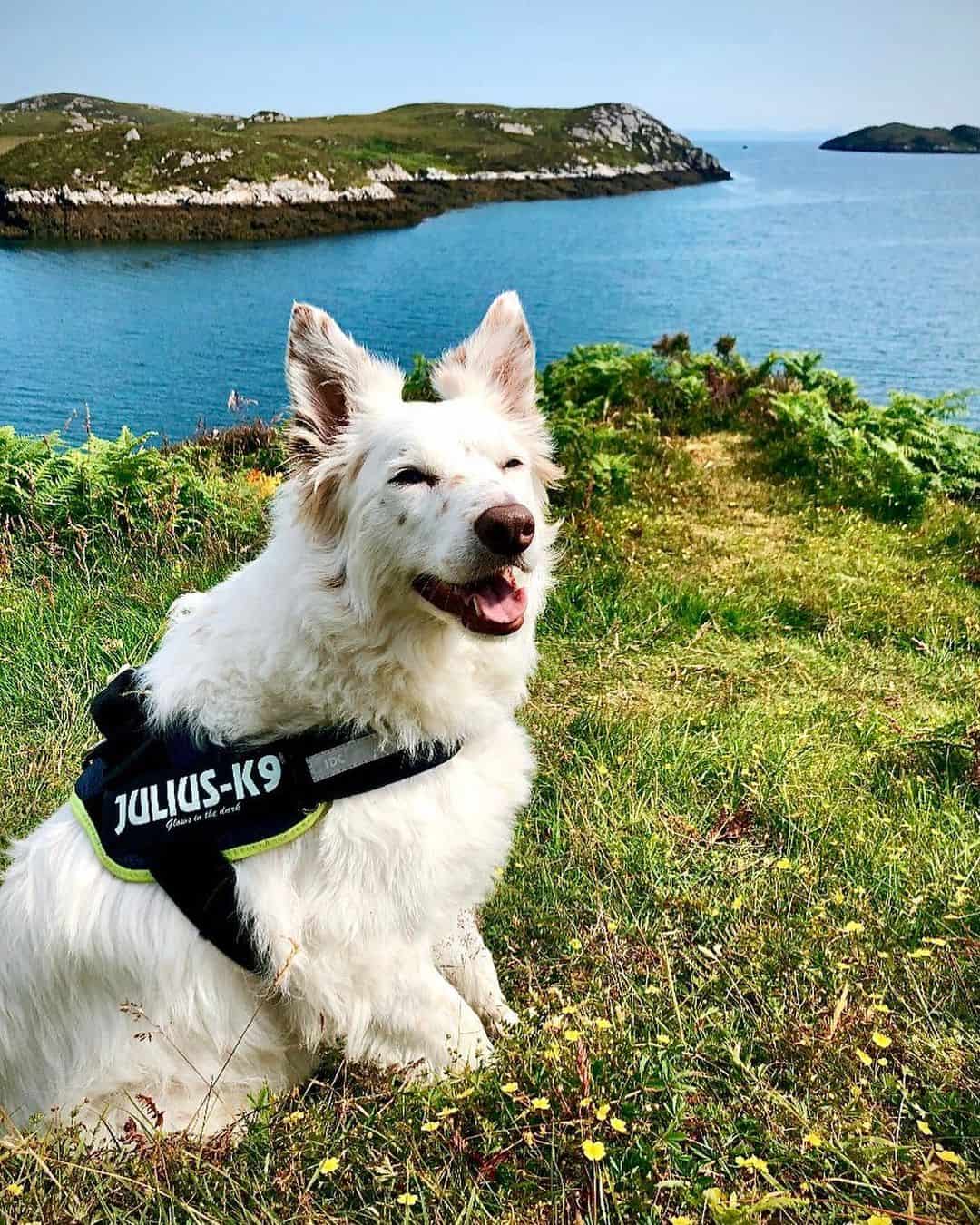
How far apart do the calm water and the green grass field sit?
8.17 ft

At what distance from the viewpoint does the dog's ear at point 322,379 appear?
2.47 metres

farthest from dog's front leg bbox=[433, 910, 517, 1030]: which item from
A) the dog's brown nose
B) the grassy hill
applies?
the grassy hill

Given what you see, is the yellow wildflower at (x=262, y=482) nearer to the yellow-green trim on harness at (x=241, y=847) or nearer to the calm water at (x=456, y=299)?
the calm water at (x=456, y=299)

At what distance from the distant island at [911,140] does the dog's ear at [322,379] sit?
56942 mm

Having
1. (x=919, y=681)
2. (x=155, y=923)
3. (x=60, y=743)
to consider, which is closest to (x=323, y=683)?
(x=155, y=923)

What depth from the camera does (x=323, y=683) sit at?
231 centimetres

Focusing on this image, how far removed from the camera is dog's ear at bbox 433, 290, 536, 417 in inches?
110

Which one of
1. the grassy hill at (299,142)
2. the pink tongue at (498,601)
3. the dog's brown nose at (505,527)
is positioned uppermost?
the grassy hill at (299,142)

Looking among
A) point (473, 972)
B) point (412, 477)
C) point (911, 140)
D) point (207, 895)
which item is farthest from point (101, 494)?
point (911, 140)

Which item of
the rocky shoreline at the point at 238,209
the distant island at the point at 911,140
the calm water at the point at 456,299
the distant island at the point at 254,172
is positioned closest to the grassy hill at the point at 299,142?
the distant island at the point at 254,172

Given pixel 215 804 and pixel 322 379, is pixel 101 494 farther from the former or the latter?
Answer: pixel 215 804

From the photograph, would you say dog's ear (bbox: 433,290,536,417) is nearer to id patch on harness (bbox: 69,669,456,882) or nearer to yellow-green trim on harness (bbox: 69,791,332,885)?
id patch on harness (bbox: 69,669,456,882)

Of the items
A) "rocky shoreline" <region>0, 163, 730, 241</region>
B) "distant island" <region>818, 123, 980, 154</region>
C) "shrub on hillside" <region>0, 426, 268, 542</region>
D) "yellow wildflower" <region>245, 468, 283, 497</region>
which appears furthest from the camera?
"distant island" <region>818, 123, 980, 154</region>

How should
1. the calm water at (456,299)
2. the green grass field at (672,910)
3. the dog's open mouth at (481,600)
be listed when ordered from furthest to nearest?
the calm water at (456,299), the dog's open mouth at (481,600), the green grass field at (672,910)
